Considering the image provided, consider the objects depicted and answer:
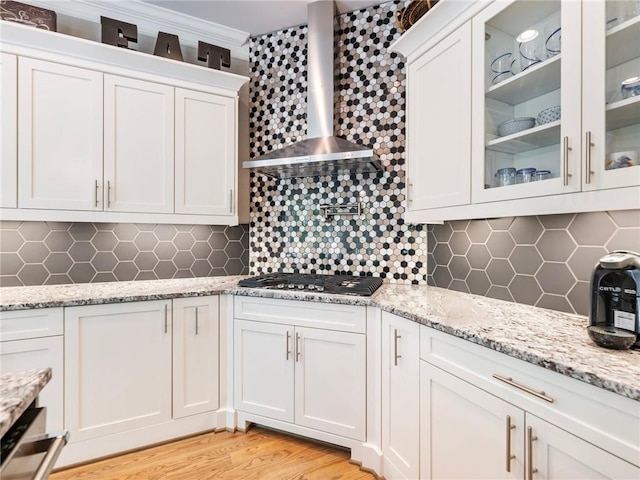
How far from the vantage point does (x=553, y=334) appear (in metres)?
1.15

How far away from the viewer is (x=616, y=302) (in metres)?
1.02

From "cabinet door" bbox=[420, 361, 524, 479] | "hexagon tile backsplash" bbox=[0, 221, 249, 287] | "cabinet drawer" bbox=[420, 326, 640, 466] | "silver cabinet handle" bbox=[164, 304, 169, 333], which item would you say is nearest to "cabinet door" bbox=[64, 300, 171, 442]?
"silver cabinet handle" bbox=[164, 304, 169, 333]

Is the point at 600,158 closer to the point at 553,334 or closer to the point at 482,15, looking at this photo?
the point at 553,334

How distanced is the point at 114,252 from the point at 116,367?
831mm

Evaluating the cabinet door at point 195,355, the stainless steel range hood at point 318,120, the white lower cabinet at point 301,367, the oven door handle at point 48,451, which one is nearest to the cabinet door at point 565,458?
the white lower cabinet at point 301,367

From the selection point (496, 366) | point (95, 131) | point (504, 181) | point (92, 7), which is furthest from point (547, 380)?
point (92, 7)

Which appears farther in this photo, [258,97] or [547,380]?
[258,97]

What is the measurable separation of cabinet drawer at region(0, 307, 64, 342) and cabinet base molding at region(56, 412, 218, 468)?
61 cm

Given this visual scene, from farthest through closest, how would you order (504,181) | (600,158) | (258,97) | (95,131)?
(258,97) → (95,131) → (504,181) → (600,158)

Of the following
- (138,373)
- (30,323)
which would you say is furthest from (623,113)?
(30,323)

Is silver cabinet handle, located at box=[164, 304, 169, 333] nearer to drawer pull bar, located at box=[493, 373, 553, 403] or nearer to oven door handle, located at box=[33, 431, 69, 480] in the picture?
oven door handle, located at box=[33, 431, 69, 480]

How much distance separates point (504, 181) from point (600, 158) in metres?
0.39

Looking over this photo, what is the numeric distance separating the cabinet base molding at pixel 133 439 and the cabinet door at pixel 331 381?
636 millimetres

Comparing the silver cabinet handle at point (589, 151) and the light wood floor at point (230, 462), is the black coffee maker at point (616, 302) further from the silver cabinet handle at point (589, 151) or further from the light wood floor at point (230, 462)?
the light wood floor at point (230, 462)
